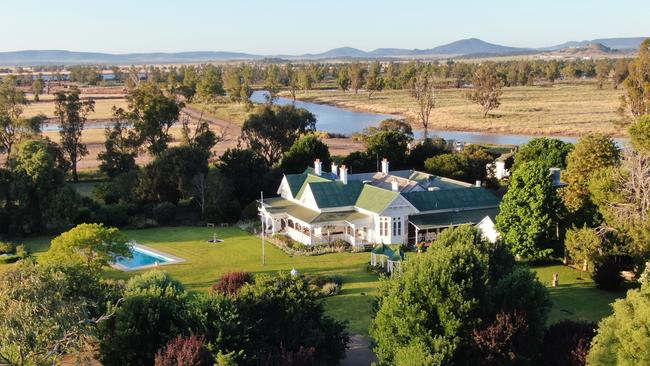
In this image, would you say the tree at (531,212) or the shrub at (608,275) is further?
the tree at (531,212)

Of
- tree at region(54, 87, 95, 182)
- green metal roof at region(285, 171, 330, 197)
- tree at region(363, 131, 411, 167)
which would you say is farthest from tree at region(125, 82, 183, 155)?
green metal roof at region(285, 171, 330, 197)

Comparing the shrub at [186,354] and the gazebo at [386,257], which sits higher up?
the shrub at [186,354]

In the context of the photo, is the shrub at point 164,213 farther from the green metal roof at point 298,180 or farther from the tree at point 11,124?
the tree at point 11,124

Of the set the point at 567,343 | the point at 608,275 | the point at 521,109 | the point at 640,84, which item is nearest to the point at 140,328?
the point at 567,343

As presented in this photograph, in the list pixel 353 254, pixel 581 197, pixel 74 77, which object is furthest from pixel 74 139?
pixel 74 77

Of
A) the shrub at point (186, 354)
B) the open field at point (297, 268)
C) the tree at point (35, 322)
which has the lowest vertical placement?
the open field at point (297, 268)

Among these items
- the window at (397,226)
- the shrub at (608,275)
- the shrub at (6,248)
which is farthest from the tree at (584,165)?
the shrub at (6,248)

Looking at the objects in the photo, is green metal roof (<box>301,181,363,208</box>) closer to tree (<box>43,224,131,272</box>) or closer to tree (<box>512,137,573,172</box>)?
tree (<box>512,137,573,172</box>)

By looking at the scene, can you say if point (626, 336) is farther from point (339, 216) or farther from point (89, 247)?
point (339, 216)
